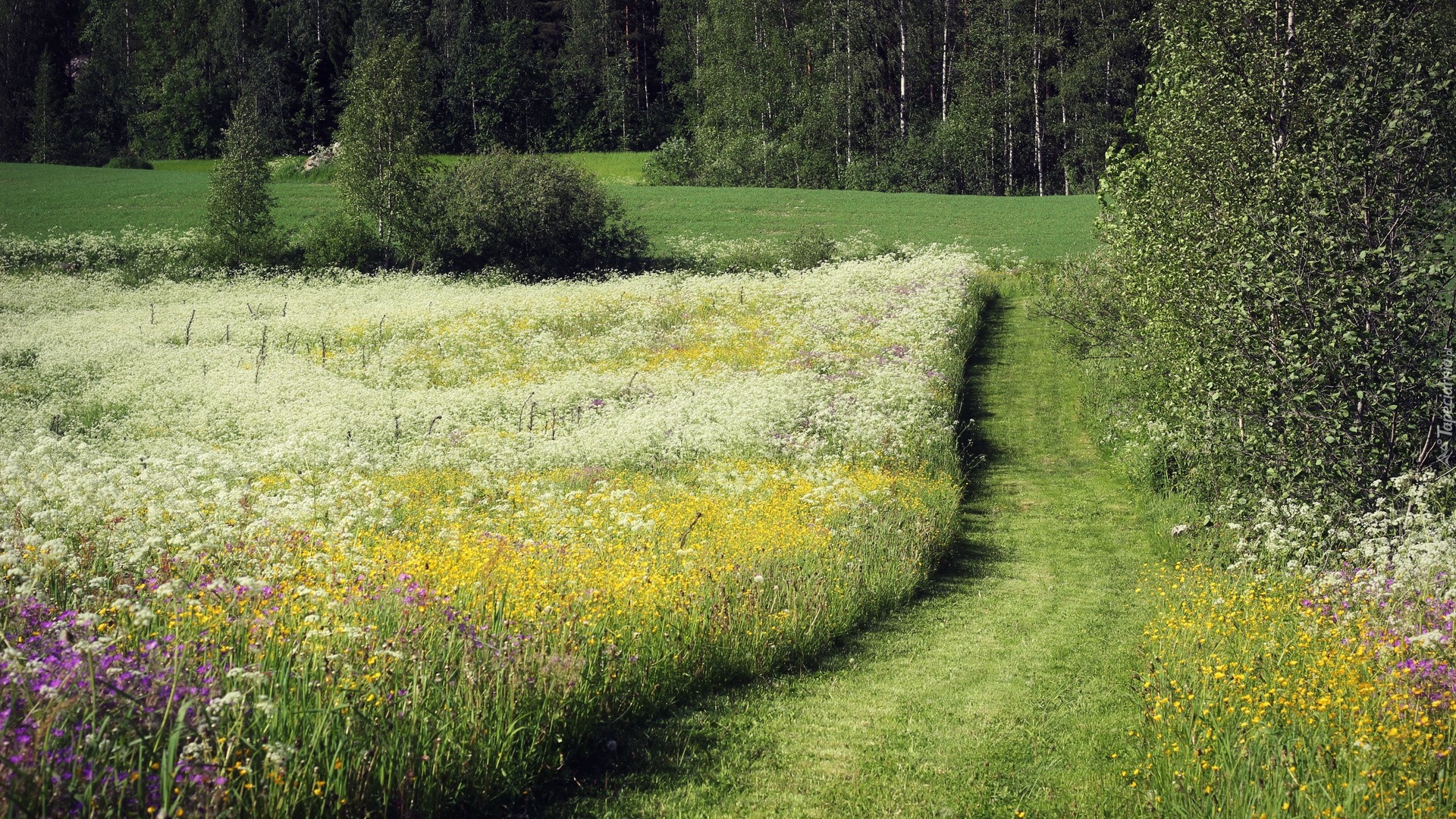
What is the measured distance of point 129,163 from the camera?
75.4m

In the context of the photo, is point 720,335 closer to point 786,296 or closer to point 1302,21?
point 786,296

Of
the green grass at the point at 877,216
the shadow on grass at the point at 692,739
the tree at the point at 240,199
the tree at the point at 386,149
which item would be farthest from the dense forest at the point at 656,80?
the shadow on grass at the point at 692,739

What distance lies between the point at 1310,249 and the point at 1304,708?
20.8ft

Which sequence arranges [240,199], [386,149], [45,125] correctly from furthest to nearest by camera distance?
[45,125] < [386,149] < [240,199]

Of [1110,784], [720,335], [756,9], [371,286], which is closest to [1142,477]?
[1110,784]

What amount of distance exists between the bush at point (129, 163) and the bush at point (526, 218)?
45722 millimetres

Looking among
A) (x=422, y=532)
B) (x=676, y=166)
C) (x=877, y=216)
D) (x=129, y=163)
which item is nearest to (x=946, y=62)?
(x=676, y=166)

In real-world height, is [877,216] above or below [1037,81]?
below

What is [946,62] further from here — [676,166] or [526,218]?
[526,218]

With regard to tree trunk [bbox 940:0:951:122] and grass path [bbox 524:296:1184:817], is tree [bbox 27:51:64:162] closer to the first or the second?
tree trunk [bbox 940:0:951:122]

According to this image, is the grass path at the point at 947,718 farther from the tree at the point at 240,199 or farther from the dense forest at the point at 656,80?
the dense forest at the point at 656,80

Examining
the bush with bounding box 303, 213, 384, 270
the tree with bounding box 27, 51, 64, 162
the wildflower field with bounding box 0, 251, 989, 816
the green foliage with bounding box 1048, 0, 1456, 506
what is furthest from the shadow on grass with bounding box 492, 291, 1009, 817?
the tree with bounding box 27, 51, 64, 162

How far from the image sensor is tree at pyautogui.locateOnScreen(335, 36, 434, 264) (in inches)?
1681

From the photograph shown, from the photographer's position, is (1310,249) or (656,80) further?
(656,80)
